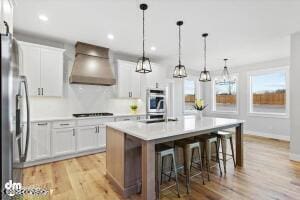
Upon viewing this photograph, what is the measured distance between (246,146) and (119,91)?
13.0ft

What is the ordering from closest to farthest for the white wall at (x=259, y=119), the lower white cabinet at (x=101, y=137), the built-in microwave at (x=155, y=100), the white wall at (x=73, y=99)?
the white wall at (x=73, y=99) → the lower white cabinet at (x=101, y=137) → the built-in microwave at (x=155, y=100) → the white wall at (x=259, y=119)

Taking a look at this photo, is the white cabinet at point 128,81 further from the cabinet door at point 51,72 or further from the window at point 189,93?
the window at point 189,93

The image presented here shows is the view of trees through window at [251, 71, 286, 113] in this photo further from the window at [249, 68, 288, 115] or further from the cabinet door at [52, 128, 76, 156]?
the cabinet door at [52, 128, 76, 156]

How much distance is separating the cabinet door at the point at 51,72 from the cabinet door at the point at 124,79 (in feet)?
5.04

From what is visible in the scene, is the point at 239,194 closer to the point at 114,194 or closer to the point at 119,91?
the point at 114,194

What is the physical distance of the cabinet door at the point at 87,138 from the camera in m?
3.91

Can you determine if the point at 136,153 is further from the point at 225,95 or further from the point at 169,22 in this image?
the point at 225,95

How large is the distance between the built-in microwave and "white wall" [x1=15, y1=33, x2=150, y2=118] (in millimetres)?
689

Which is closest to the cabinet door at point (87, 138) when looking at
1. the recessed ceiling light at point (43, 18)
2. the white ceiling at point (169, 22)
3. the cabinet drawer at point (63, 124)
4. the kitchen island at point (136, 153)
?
the cabinet drawer at point (63, 124)

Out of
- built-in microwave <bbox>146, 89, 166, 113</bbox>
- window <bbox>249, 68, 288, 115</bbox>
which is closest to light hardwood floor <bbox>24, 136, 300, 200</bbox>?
built-in microwave <bbox>146, 89, 166, 113</bbox>

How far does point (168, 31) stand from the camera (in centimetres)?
346

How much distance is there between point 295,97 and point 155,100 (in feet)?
11.5

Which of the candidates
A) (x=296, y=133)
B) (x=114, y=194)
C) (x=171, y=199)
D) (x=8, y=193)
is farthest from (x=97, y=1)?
(x=296, y=133)

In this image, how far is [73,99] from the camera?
14.2 feet
